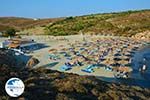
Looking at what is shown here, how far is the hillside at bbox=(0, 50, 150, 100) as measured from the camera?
1767cm

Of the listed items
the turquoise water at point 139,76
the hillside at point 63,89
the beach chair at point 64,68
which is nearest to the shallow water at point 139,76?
the turquoise water at point 139,76

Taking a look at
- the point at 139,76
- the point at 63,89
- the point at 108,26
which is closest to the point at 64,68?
the point at 139,76

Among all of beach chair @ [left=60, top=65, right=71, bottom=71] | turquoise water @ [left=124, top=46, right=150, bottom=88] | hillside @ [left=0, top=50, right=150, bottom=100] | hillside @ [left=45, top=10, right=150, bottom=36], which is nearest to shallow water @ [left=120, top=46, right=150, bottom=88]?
turquoise water @ [left=124, top=46, right=150, bottom=88]

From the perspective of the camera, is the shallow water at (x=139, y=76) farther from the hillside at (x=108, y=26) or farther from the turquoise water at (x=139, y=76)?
the hillside at (x=108, y=26)

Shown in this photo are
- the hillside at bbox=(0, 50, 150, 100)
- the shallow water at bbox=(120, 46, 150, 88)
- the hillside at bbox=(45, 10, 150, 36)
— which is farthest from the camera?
the hillside at bbox=(45, 10, 150, 36)

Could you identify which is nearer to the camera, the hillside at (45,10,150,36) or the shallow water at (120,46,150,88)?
the shallow water at (120,46,150,88)

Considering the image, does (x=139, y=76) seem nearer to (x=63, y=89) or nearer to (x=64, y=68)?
(x=64, y=68)

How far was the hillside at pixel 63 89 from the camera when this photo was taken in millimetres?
17673

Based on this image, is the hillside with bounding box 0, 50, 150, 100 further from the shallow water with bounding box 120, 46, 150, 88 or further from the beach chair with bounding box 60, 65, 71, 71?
the beach chair with bounding box 60, 65, 71, 71

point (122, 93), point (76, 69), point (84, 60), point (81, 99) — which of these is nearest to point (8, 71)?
point (81, 99)

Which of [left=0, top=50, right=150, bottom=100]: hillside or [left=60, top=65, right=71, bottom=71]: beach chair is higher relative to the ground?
[left=0, top=50, right=150, bottom=100]: hillside

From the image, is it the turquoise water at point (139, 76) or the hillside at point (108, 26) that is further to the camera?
the hillside at point (108, 26)

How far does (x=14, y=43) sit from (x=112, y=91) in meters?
44.1

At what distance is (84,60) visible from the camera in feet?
159
